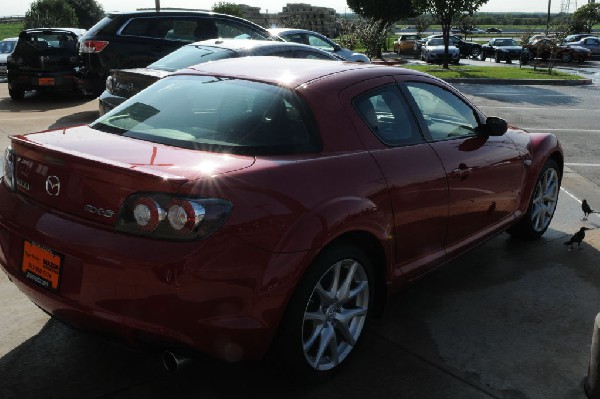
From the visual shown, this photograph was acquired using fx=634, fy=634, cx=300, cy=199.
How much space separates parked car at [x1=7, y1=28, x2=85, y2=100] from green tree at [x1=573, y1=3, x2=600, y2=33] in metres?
63.1

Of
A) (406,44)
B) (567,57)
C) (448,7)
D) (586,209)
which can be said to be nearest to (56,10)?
(406,44)

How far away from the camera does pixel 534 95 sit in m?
17.0

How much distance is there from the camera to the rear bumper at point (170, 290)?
2457 mm

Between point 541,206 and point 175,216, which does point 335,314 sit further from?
point 541,206

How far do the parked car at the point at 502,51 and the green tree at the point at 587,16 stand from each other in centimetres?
3253

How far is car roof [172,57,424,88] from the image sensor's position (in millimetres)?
3375

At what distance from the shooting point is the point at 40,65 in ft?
42.4

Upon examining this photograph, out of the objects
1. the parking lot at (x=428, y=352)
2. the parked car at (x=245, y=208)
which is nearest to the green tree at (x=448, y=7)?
the parking lot at (x=428, y=352)

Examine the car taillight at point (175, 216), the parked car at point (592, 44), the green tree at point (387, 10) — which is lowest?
the car taillight at point (175, 216)

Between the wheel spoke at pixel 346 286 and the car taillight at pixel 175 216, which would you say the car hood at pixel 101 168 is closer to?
the car taillight at pixel 175 216

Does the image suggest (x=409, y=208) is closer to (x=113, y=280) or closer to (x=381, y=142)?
(x=381, y=142)

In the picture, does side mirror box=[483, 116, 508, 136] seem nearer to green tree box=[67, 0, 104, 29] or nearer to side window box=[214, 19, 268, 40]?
side window box=[214, 19, 268, 40]

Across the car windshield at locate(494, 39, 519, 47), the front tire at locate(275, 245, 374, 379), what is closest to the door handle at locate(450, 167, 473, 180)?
the front tire at locate(275, 245, 374, 379)

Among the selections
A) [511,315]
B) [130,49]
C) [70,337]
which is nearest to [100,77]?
[130,49]
